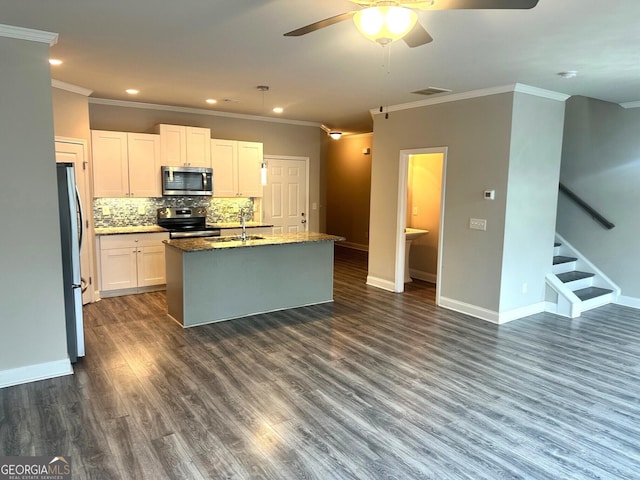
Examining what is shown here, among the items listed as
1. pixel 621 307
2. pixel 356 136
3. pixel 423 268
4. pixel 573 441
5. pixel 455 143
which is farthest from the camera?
pixel 356 136

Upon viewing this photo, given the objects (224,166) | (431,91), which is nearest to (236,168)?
(224,166)

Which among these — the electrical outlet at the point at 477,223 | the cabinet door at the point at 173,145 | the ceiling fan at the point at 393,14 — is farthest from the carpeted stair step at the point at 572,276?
the cabinet door at the point at 173,145

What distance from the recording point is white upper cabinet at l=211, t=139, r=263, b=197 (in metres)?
6.86

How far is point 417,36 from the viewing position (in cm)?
237

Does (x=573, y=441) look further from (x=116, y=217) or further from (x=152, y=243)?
(x=116, y=217)

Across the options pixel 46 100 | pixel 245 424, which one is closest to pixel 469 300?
pixel 245 424

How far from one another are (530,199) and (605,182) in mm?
1758

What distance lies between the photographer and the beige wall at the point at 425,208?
6961 mm

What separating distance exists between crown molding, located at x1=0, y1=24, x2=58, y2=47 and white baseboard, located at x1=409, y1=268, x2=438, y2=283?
19.6 ft

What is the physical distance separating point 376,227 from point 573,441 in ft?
14.1

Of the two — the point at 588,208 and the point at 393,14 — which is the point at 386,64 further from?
the point at 588,208

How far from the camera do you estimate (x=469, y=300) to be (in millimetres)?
5402

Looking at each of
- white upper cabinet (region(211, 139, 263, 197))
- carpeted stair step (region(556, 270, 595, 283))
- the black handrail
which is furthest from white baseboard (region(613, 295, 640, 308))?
white upper cabinet (region(211, 139, 263, 197))

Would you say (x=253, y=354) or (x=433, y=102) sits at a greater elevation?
(x=433, y=102)
